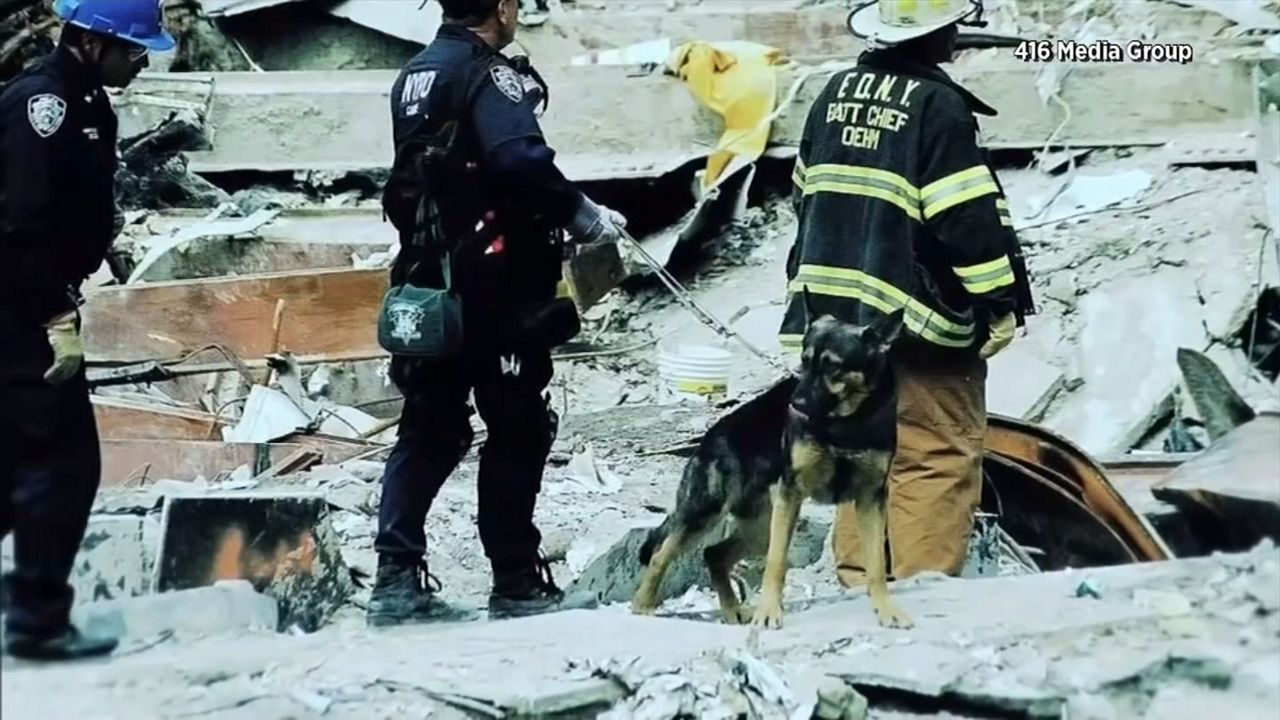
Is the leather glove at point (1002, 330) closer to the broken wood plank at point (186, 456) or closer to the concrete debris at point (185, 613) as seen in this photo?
the concrete debris at point (185, 613)

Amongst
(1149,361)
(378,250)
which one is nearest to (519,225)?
(1149,361)

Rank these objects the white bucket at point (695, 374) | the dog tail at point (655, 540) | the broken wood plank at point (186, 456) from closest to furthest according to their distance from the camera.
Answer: the dog tail at point (655, 540) < the broken wood plank at point (186, 456) < the white bucket at point (695, 374)

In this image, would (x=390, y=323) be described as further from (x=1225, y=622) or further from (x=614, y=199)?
(x=614, y=199)

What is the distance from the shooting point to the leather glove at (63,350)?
4160 millimetres

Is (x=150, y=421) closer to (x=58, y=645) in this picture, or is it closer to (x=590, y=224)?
(x=590, y=224)

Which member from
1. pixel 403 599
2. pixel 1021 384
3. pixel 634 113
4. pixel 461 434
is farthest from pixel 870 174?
pixel 634 113

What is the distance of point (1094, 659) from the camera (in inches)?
184

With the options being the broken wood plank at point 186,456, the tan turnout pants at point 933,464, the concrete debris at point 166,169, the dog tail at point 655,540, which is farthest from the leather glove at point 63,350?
the concrete debris at point 166,169

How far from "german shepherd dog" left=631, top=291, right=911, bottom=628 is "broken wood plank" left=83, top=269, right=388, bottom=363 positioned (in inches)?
127

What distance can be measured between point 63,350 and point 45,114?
49 cm

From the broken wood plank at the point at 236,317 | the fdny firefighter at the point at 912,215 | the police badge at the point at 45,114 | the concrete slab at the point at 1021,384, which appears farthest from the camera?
the broken wood plank at the point at 236,317

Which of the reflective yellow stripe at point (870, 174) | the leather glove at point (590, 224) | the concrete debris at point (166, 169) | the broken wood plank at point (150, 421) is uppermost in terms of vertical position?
the concrete debris at point (166, 169)

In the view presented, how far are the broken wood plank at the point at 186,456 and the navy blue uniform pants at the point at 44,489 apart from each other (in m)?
2.43

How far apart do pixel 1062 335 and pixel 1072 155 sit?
4.71 feet
